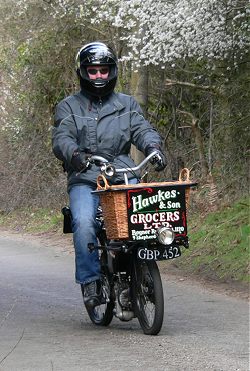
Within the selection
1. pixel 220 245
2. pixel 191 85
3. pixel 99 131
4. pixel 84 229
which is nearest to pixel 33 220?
pixel 191 85

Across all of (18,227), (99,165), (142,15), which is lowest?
(18,227)

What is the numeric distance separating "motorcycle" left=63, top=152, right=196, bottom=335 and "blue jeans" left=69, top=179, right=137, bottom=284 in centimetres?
8

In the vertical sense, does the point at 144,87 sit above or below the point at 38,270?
above

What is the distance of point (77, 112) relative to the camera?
8.46 meters

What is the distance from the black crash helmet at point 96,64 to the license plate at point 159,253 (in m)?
1.47

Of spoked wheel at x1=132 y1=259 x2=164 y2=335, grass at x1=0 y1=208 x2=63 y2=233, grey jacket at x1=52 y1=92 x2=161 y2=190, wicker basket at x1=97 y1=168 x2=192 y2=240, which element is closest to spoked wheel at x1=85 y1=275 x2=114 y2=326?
spoked wheel at x1=132 y1=259 x2=164 y2=335

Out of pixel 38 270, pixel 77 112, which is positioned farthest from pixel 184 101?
pixel 77 112

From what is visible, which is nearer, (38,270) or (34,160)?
(38,270)

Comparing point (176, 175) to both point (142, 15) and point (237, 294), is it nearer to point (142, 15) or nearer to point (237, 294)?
point (142, 15)

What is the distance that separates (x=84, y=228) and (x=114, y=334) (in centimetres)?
86

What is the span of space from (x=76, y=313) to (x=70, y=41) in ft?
44.4

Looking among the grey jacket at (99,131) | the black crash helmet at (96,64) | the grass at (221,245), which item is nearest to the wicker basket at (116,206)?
the grey jacket at (99,131)

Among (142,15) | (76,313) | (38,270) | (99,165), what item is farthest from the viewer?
(142,15)

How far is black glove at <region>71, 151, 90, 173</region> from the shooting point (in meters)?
8.05
